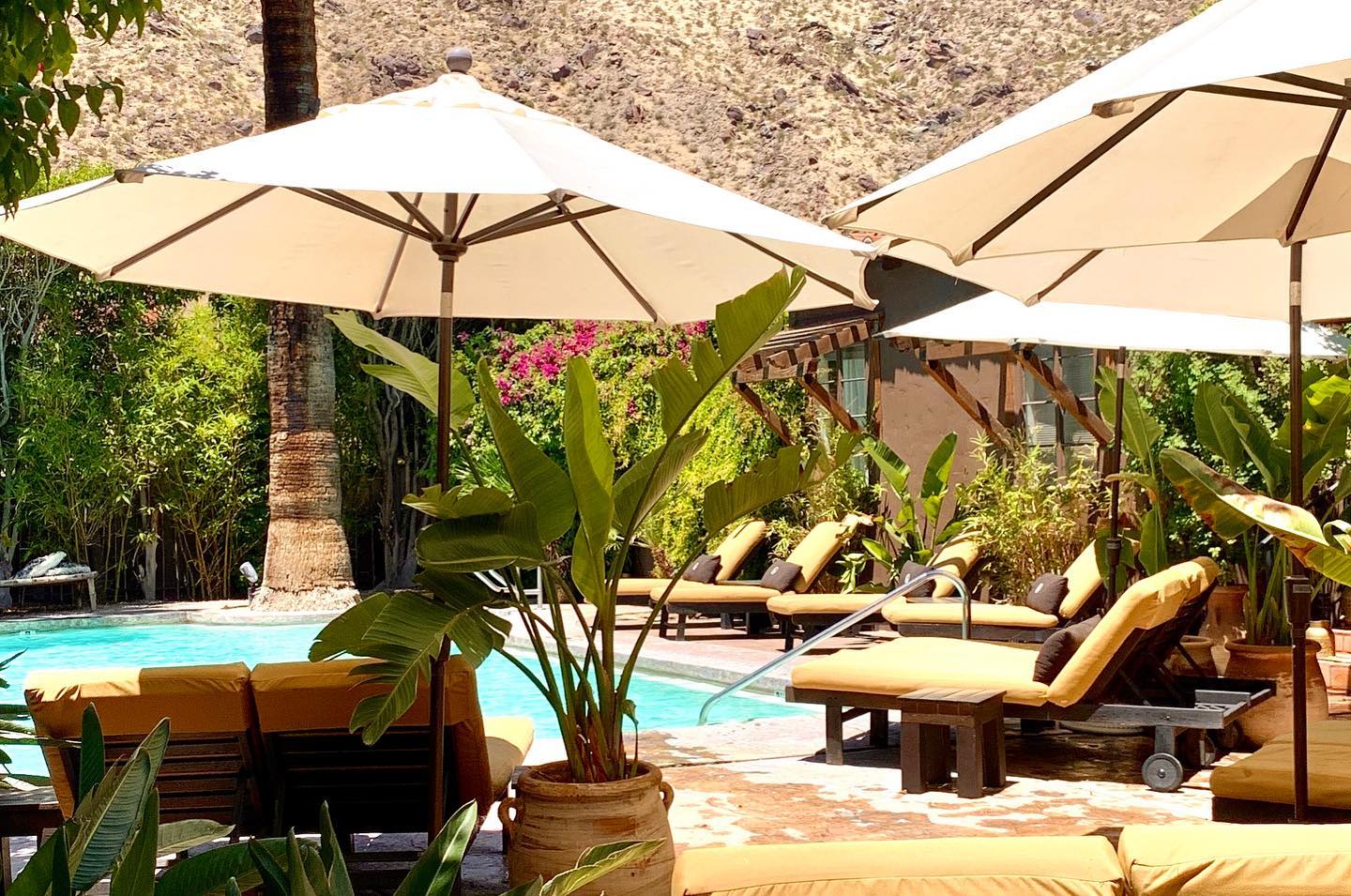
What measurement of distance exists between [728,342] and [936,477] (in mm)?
9133

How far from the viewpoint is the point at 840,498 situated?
14.1 meters

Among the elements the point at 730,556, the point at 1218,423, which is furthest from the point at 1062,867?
the point at 730,556

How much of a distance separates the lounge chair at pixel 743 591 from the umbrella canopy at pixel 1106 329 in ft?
13.8

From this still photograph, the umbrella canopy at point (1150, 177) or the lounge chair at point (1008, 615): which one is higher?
the umbrella canopy at point (1150, 177)

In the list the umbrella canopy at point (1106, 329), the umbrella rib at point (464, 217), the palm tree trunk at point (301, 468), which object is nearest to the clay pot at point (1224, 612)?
the umbrella canopy at point (1106, 329)

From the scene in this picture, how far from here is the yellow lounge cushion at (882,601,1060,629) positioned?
9578 mm

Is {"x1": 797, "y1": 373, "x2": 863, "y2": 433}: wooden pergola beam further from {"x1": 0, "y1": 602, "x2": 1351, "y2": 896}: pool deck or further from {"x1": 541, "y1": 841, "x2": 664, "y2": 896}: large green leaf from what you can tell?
{"x1": 541, "y1": 841, "x2": 664, "y2": 896}: large green leaf

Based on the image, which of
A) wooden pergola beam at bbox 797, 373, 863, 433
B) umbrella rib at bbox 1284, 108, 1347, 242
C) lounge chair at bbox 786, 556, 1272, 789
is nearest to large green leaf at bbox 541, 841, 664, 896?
umbrella rib at bbox 1284, 108, 1347, 242

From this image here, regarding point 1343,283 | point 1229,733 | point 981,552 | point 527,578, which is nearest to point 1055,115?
point 1343,283

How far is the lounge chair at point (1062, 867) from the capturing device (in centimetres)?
209

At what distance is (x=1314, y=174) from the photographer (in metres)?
4.54

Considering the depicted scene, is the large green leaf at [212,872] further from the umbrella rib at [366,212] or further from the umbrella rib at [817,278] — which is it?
the umbrella rib at [817,278]

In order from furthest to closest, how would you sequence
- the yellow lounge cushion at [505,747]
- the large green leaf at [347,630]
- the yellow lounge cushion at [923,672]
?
the yellow lounge cushion at [923,672] → the yellow lounge cushion at [505,747] → the large green leaf at [347,630]

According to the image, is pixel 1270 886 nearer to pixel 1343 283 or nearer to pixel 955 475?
pixel 1343 283
